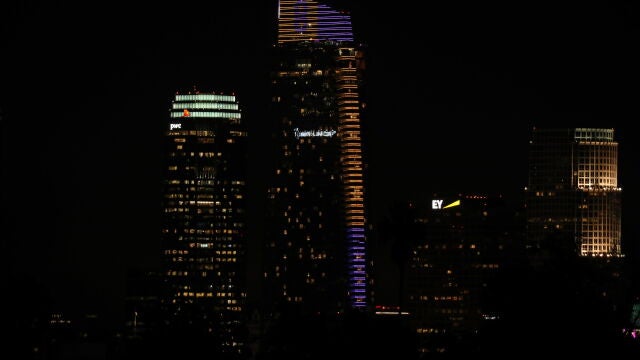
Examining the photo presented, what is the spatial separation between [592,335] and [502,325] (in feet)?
20.4

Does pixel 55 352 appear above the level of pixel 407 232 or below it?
below

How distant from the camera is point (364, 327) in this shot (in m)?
118

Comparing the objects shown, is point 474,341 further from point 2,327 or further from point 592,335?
point 2,327

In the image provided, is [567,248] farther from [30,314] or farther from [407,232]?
[30,314]

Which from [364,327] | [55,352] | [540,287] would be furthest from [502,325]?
[55,352]

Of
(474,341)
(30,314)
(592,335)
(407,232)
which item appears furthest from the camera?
(407,232)

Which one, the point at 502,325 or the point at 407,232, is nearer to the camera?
the point at 502,325

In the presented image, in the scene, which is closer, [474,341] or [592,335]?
[592,335]

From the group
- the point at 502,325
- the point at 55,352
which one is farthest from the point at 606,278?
the point at 55,352

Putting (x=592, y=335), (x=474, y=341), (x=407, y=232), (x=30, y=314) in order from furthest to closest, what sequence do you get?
(x=407, y=232), (x=30, y=314), (x=474, y=341), (x=592, y=335)

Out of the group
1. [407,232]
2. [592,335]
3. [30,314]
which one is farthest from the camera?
[407,232]

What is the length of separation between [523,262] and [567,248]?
438 centimetres

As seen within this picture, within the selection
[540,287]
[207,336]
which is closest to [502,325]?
[540,287]

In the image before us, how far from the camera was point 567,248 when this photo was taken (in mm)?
120500
